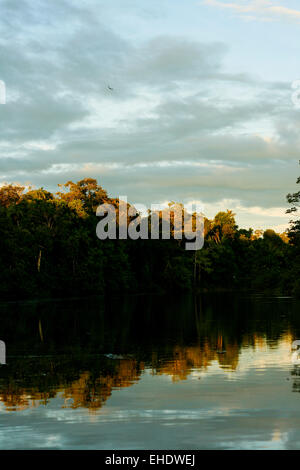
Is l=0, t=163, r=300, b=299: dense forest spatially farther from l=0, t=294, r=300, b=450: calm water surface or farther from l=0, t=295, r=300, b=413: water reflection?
l=0, t=294, r=300, b=450: calm water surface

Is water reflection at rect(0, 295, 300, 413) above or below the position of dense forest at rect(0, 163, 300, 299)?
below

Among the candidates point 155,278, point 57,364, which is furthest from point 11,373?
point 155,278

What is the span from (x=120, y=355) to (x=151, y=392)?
7.82 m

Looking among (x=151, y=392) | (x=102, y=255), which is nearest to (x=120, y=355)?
(x=151, y=392)

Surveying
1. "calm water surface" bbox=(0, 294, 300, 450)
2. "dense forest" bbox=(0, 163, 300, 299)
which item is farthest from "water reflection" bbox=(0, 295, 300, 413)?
"dense forest" bbox=(0, 163, 300, 299)

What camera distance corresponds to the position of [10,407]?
15.0m

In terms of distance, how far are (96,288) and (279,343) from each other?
226 feet

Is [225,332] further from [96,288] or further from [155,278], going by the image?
[155,278]

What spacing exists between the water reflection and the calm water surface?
0.13 ft

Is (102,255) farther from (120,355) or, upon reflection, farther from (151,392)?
(151,392)

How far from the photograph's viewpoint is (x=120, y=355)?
2458 cm

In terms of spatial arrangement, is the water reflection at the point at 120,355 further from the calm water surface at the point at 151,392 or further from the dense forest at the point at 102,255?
the dense forest at the point at 102,255

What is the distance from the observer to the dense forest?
7525cm
